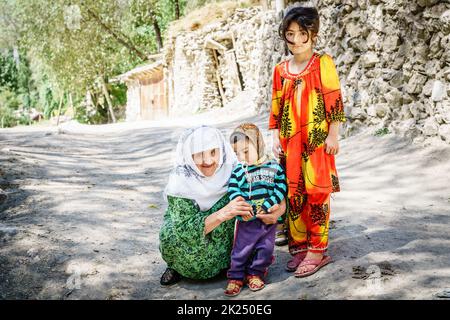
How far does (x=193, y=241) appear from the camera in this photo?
8.61 ft

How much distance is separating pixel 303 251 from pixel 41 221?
2.37 meters

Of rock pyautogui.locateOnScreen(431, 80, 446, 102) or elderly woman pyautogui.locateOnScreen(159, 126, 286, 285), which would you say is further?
rock pyautogui.locateOnScreen(431, 80, 446, 102)

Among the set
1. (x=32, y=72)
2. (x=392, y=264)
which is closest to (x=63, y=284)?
(x=392, y=264)

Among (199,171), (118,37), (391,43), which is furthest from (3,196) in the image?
(118,37)

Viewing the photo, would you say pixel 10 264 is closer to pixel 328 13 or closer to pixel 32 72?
pixel 328 13

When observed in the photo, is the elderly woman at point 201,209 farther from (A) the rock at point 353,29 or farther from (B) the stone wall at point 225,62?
(B) the stone wall at point 225,62

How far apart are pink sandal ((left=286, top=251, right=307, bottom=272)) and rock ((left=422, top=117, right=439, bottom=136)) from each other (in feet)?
10.1

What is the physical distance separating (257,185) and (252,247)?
35 centimetres

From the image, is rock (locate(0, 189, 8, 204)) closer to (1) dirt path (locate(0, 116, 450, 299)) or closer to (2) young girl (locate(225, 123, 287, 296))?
(1) dirt path (locate(0, 116, 450, 299))

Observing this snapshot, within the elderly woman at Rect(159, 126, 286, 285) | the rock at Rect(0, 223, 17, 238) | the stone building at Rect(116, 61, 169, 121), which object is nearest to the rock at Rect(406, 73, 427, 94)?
the elderly woman at Rect(159, 126, 286, 285)

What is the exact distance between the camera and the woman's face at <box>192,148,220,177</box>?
2.50m

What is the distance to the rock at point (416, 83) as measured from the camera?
17.4ft

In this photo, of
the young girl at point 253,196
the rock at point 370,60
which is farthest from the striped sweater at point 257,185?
the rock at point 370,60

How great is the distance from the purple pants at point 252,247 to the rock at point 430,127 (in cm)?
329
